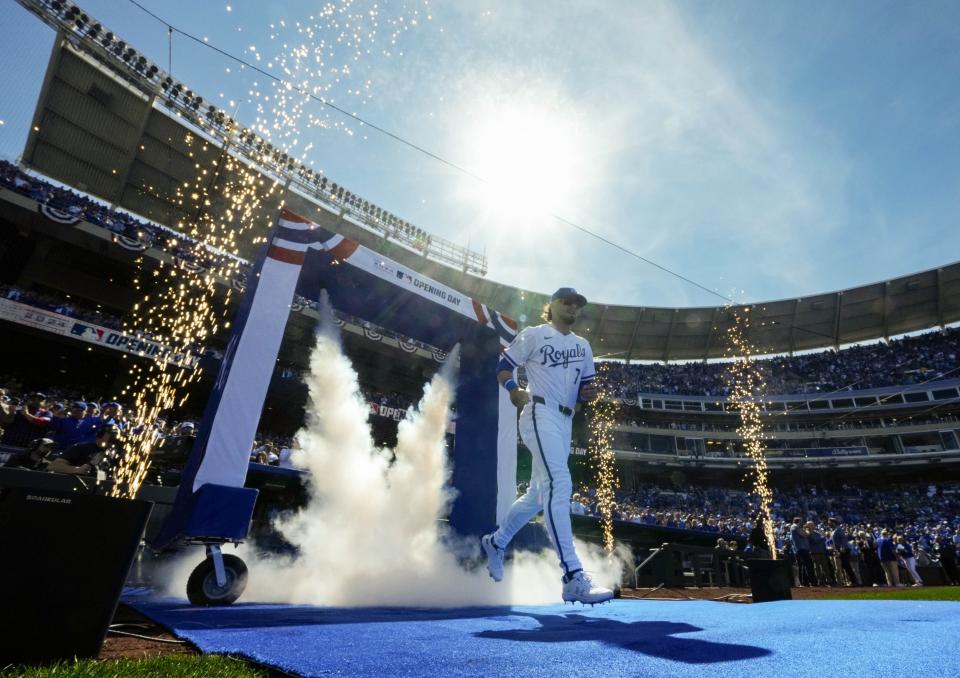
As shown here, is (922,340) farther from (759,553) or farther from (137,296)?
(137,296)

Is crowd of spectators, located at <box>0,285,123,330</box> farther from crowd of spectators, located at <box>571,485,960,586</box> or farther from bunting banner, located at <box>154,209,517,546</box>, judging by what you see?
crowd of spectators, located at <box>571,485,960,586</box>

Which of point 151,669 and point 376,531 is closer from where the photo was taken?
point 151,669

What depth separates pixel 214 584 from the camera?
3641 millimetres

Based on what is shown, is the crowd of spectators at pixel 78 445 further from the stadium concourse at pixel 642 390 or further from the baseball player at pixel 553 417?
the baseball player at pixel 553 417

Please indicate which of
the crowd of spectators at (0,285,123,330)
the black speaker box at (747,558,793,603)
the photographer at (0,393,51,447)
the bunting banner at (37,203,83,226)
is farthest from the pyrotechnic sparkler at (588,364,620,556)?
the bunting banner at (37,203,83,226)

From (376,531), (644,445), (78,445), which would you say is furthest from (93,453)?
(644,445)

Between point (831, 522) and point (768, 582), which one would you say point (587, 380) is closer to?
point (768, 582)

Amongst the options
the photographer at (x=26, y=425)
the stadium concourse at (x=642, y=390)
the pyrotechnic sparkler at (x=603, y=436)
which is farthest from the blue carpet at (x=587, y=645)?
the pyrotechnic sparkler at (x=603, y=436)

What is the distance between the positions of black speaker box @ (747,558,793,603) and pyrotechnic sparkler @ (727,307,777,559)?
3370 cm

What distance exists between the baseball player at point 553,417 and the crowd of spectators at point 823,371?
35051mm

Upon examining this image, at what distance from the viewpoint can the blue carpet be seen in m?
1.45

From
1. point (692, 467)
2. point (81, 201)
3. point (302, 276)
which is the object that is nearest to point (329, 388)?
point (302, 276)

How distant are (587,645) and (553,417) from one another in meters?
2.08

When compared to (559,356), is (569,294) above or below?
above
